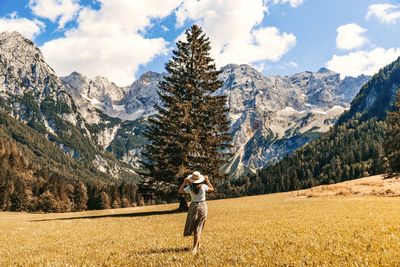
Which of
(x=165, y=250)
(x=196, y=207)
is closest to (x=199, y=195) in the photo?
(x=196, y=207)

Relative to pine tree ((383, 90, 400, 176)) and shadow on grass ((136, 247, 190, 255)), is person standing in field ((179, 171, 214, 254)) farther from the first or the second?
pine tree ((383, 90, 400, 176))

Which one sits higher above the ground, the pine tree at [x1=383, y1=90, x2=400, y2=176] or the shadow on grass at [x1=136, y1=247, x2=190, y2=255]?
the pine tree at [x1=383, y1=90, x2=400, y2=176]

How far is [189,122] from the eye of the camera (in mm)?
44938

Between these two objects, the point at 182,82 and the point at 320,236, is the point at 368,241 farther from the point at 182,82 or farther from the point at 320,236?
the point at 182,82

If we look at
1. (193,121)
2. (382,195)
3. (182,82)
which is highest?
(182,82)

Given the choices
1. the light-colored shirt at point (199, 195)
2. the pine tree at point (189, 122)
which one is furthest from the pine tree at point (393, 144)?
the light-colored shirt at point (199, 195)

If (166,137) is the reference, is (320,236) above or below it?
below

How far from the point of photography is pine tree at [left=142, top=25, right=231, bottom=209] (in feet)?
145

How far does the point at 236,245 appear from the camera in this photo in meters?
14.8

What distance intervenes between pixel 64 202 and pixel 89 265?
126m

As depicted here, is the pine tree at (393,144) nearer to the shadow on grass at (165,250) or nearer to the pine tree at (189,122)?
the pine tree at (189,122)

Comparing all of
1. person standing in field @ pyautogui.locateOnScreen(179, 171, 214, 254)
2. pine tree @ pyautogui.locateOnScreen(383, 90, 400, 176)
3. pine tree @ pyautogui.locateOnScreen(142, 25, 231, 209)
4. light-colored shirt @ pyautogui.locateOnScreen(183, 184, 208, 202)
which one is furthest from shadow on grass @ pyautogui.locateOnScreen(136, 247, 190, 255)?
pine tree @ pyautogui.locateOnScreen(383, 90, 400, 176)

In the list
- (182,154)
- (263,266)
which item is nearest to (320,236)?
(263,266)

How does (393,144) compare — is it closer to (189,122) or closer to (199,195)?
(189,122)
